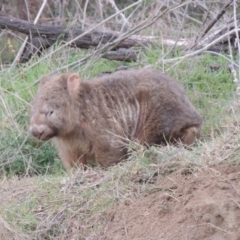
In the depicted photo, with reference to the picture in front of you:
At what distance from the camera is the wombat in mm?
7004

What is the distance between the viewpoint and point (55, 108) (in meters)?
7.00

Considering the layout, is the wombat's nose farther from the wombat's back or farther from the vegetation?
the wombat's back

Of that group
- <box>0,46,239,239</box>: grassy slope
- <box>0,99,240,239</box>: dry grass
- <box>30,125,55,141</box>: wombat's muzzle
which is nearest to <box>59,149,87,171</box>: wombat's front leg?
<box>0,46,239,239</box>: grassy slope

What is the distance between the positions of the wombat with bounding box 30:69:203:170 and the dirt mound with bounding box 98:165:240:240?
1155mm

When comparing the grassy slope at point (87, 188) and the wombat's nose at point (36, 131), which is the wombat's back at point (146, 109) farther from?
the wombat's nose at point (36, 131)

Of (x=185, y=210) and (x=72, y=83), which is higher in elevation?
(x=72, y=83)

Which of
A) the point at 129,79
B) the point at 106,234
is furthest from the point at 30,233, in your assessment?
the point at 129,79

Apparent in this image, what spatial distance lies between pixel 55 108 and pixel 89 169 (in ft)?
2.12

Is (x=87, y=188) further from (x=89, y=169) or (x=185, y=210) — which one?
(x=185, y=210)

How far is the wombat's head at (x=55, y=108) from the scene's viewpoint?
6.94 metres

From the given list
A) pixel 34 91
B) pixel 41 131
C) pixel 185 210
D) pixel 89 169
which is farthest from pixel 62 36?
pixel 185 210

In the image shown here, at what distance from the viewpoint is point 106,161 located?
701 cm

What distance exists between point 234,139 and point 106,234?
1.12m

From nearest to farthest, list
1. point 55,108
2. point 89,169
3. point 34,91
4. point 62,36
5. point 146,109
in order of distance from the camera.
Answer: point 89,169 → point 55,108 → point 146,109 → point 34,91 → point 62,36
